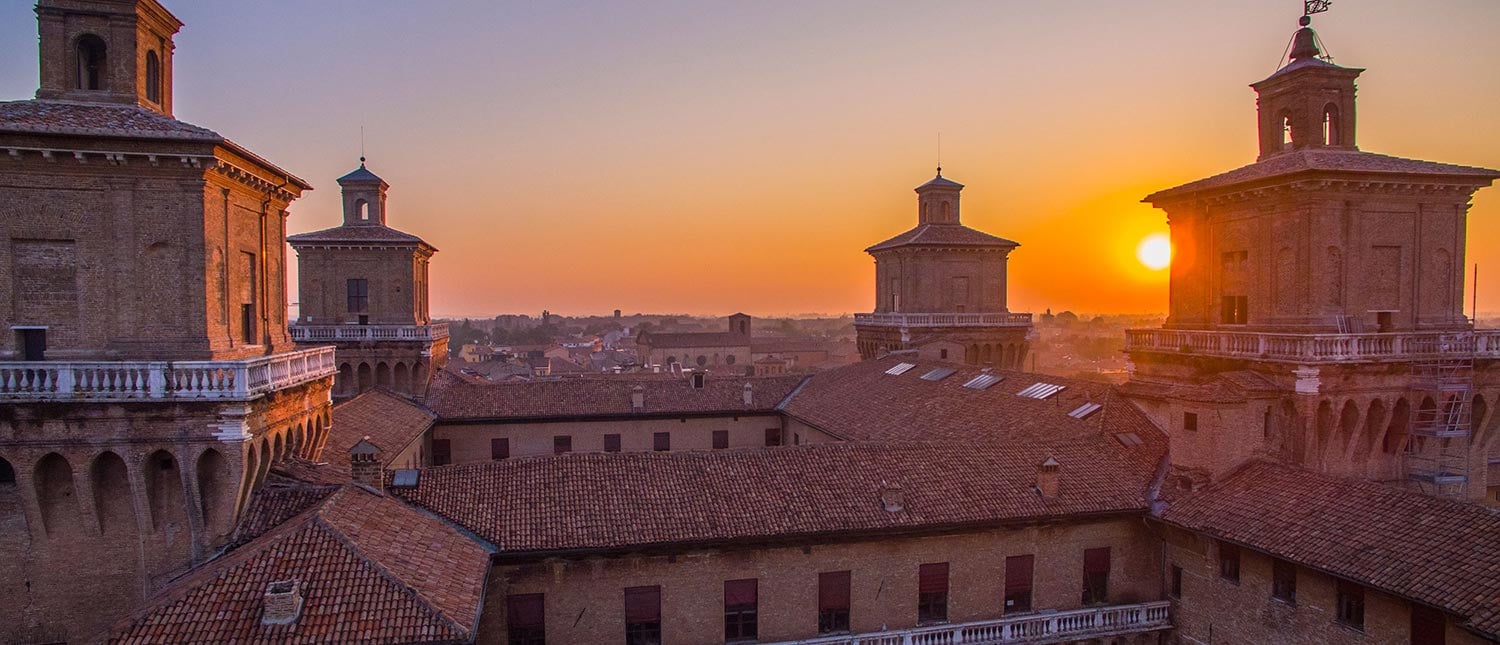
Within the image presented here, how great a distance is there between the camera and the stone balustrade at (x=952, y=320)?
155 feet

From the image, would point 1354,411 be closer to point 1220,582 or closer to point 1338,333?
point 1338,333

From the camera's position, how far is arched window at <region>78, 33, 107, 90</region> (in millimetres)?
19078

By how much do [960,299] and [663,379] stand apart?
17.8 metres

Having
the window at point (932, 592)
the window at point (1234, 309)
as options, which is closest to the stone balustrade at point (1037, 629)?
the window at point (932, 592)

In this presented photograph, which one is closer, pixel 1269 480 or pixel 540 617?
pixel 540 617

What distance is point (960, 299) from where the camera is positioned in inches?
1913

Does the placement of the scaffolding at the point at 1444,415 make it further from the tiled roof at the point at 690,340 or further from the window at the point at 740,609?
the tiled roof at the point at 690,340

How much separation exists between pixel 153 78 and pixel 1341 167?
3134cm

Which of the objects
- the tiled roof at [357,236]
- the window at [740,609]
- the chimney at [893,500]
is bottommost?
the window at [740,609]

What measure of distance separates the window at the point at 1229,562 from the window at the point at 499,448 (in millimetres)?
29429

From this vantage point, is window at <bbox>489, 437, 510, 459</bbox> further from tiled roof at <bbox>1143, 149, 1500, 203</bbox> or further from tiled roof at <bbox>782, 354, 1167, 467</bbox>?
A: tiled roof at <bbox>1143, 149, 1500, 203</bbox>

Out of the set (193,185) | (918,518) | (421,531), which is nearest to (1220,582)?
(918,518)

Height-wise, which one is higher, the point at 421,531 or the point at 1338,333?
the point at 1338,333

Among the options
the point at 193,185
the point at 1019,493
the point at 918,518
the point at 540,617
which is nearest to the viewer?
the point at 193,185
